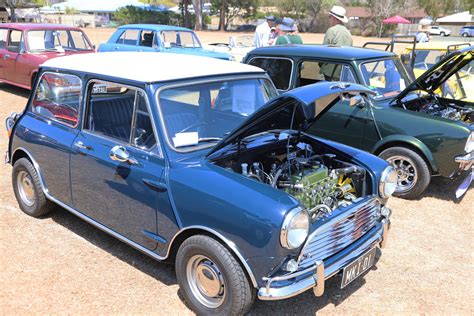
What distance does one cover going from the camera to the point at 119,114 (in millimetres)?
3586

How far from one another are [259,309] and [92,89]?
87.9 inches

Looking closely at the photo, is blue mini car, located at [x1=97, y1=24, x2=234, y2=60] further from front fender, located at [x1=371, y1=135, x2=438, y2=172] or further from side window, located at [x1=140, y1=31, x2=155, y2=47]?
front fender, located at [x1=371, y1=135, x2=438, y2=172]

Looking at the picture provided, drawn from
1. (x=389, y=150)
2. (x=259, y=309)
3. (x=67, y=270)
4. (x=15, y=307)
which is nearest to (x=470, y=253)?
(x=389, y=150)

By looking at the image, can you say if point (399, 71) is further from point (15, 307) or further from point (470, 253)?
point (15, 307)

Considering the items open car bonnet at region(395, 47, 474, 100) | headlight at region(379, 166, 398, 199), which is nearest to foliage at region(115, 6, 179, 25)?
open car bonnet at region(395, 47, 474, 100)

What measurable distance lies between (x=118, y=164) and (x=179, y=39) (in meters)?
9.13

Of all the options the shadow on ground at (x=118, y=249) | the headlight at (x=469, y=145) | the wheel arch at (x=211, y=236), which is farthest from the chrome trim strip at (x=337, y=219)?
the headlight at (x=469, y=145)

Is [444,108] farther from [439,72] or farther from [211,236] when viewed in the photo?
[211,236]

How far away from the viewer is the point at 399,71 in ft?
20.4

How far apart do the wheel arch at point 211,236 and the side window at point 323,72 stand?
354cm

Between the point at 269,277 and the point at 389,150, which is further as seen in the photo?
the point at 389,150

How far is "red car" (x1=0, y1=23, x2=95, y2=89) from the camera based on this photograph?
953 centimetres

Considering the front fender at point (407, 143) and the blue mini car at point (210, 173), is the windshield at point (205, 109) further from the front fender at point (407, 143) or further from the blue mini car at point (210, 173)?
the front fender at point (407, 143)

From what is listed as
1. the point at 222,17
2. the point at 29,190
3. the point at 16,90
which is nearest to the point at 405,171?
the point at 29,190
